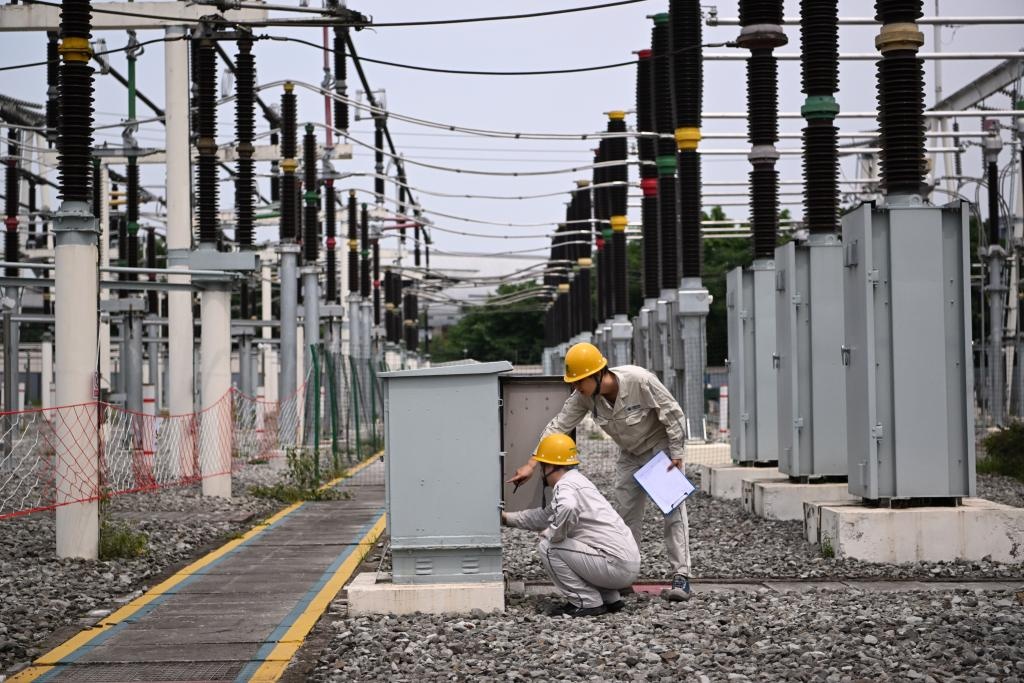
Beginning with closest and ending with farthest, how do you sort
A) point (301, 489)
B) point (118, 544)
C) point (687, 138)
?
point (118, 544) → point (301, 489) → point (687, 138)

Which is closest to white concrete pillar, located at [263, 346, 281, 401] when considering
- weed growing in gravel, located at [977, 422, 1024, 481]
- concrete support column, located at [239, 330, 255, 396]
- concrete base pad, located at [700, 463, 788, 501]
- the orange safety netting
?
concrete support column, located at [239, 330, 255, 396]

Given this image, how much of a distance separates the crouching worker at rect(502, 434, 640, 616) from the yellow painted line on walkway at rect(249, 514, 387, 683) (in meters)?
1.67

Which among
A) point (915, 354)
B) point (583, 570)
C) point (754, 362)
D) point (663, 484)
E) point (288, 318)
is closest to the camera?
point (583, 570)

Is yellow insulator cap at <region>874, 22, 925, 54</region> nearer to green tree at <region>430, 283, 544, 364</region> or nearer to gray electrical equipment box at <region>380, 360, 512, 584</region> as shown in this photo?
gray electrical equipment box at <region>380, 360, 512, 584</region>

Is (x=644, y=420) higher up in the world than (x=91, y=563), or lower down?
higher up

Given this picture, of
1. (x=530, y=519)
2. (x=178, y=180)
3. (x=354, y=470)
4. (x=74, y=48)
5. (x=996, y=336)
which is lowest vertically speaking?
(x=354, y=470)

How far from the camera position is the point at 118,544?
1316 centimetres

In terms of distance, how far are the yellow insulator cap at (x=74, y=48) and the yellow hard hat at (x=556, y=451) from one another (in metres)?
6.39

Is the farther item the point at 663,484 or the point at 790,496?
the point at 790,496

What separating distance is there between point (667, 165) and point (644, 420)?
1724cm

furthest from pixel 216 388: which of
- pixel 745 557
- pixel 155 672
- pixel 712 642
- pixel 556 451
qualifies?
pixel 712 642

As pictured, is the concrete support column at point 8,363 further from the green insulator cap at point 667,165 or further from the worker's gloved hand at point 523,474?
the worker's gloved hand at point 523,474

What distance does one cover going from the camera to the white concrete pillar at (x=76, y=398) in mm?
12883

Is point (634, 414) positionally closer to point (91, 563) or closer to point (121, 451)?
point (91, 563)
